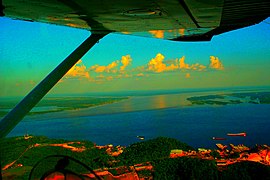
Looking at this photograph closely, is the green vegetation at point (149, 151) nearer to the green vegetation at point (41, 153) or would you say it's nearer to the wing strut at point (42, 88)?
the green vegetation at point (41, 153)

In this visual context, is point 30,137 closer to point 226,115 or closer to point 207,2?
point 207,2

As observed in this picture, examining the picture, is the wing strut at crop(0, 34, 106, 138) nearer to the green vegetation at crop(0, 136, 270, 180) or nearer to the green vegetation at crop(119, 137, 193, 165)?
the green vegetation at crop(0, 136, 270, 180)

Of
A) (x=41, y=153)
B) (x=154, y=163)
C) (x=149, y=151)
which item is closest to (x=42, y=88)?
(x=154, y=163)

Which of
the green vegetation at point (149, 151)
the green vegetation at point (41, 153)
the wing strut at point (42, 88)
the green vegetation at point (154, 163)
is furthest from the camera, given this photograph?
the green vegetation at point (149, 151)

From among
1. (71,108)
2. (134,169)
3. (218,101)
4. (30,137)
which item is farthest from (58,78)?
(218,101)

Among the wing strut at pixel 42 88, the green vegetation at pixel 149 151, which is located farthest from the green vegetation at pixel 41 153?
the wing strut at pixel 42 88

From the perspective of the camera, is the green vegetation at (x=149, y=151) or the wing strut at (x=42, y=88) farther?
the green vegetation at (x=149, y=151)

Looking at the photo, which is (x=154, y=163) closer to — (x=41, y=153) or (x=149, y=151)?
(x=149, y=151)

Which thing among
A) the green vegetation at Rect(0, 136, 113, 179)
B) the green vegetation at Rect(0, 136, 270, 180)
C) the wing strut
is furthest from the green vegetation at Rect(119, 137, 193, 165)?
the wing strut
